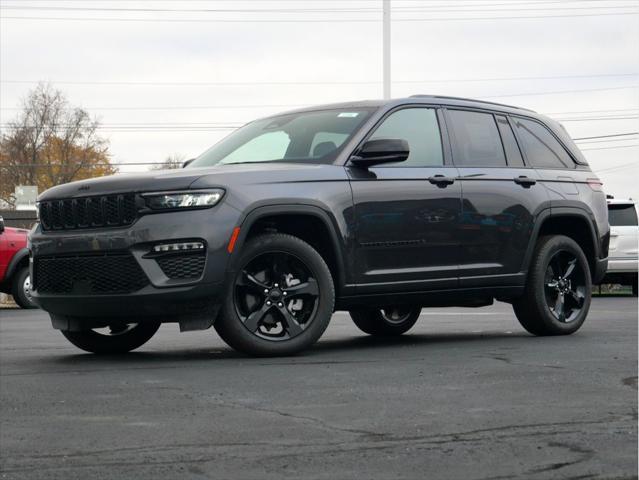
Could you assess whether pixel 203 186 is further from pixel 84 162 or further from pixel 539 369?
pixel 84 162

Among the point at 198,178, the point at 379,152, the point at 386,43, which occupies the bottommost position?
the point at 198,178

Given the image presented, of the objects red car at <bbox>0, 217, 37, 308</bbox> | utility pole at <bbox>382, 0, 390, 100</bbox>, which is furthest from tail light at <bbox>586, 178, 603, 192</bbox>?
utility pole at <bbox>382, 0, 390, 100</bbox>

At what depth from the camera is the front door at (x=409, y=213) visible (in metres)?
8.57

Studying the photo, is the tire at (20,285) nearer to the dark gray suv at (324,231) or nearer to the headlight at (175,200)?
the dark gray suv at (324,231)

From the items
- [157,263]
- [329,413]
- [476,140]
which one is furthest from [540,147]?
[329,413]

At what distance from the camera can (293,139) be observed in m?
9.00

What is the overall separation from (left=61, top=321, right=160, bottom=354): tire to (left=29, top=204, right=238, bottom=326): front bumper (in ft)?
3.14

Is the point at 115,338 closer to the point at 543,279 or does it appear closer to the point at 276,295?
the point at 276,295

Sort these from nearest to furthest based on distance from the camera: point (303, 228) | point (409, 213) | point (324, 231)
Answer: point (324, 231), point (303, 228), point (409, 213)

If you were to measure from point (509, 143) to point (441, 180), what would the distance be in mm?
1225

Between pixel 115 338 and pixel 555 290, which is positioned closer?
pixel 115 338

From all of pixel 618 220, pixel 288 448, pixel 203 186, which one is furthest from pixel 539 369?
pixel 618 220

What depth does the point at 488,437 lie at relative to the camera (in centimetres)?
511

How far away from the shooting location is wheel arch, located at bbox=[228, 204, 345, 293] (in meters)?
7.94
